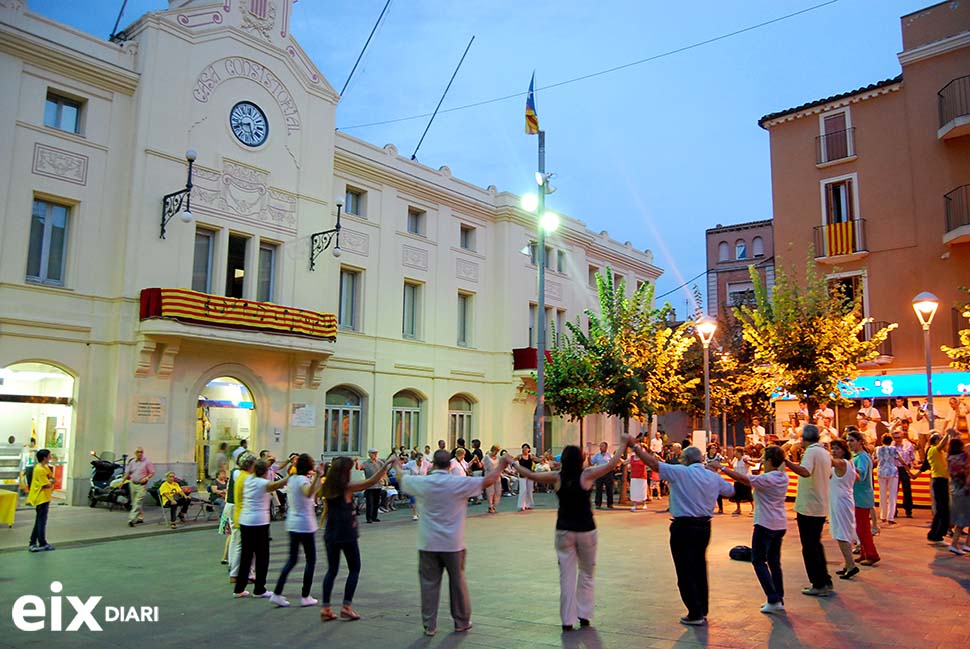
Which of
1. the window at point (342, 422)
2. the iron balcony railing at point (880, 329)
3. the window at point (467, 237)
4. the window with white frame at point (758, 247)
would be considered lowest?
the window at point (342, 422)

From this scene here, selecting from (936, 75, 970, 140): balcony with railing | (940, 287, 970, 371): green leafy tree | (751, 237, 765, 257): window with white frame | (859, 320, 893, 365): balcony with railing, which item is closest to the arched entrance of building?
(940, 287, 970, 371): green leafy tree

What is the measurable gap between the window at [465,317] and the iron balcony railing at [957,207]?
55.0ft

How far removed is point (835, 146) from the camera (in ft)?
89.9

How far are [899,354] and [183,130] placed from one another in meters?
23.3

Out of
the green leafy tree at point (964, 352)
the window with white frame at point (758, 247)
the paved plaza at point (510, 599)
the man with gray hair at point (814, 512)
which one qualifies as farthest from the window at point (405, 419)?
the window with white frame at point (758, 247)

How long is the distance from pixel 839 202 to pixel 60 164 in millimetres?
24719

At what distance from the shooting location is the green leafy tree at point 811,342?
70.3 ft

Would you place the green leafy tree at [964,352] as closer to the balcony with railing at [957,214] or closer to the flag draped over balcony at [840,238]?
the balcony with railing at [957,214]

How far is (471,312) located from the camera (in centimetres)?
3034

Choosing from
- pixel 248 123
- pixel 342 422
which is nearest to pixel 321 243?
pixel 248 123

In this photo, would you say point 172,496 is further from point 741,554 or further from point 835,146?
point 835,146

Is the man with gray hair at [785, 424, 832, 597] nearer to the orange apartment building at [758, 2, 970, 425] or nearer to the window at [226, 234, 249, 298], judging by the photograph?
the orange apartment building at [758, 2, 970, 425]

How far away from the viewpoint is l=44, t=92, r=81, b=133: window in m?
19.1

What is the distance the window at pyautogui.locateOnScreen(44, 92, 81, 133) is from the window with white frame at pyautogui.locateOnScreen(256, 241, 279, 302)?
225 inches
